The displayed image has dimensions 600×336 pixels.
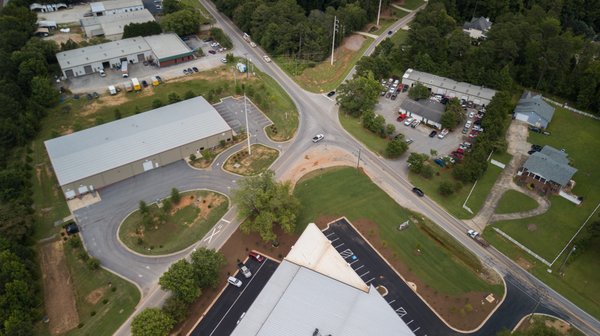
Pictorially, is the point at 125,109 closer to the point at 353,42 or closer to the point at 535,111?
the point at 353,42

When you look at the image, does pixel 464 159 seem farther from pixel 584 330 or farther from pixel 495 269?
pixel 584 330

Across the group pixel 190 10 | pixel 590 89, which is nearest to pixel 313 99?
pixel 190 10

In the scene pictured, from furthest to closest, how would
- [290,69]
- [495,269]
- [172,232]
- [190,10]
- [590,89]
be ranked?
[190,10] → [290,69] → [590,89] → [172,232] → [495,269]

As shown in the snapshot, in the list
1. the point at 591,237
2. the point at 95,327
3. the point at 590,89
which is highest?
the point at 590,89

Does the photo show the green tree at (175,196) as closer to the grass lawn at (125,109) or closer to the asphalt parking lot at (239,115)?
the grass lawn at (125,109)

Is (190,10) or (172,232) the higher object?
(190,10)

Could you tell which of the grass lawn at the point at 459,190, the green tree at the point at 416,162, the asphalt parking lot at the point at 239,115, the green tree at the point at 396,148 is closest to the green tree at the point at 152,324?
the asphalt parking lot at the point at 239,115

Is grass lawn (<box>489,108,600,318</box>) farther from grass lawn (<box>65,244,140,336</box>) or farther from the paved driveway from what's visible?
grass lawn (<box>65,244,140,336</box>)

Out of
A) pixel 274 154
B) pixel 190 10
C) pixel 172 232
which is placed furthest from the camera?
pixel 190 10
